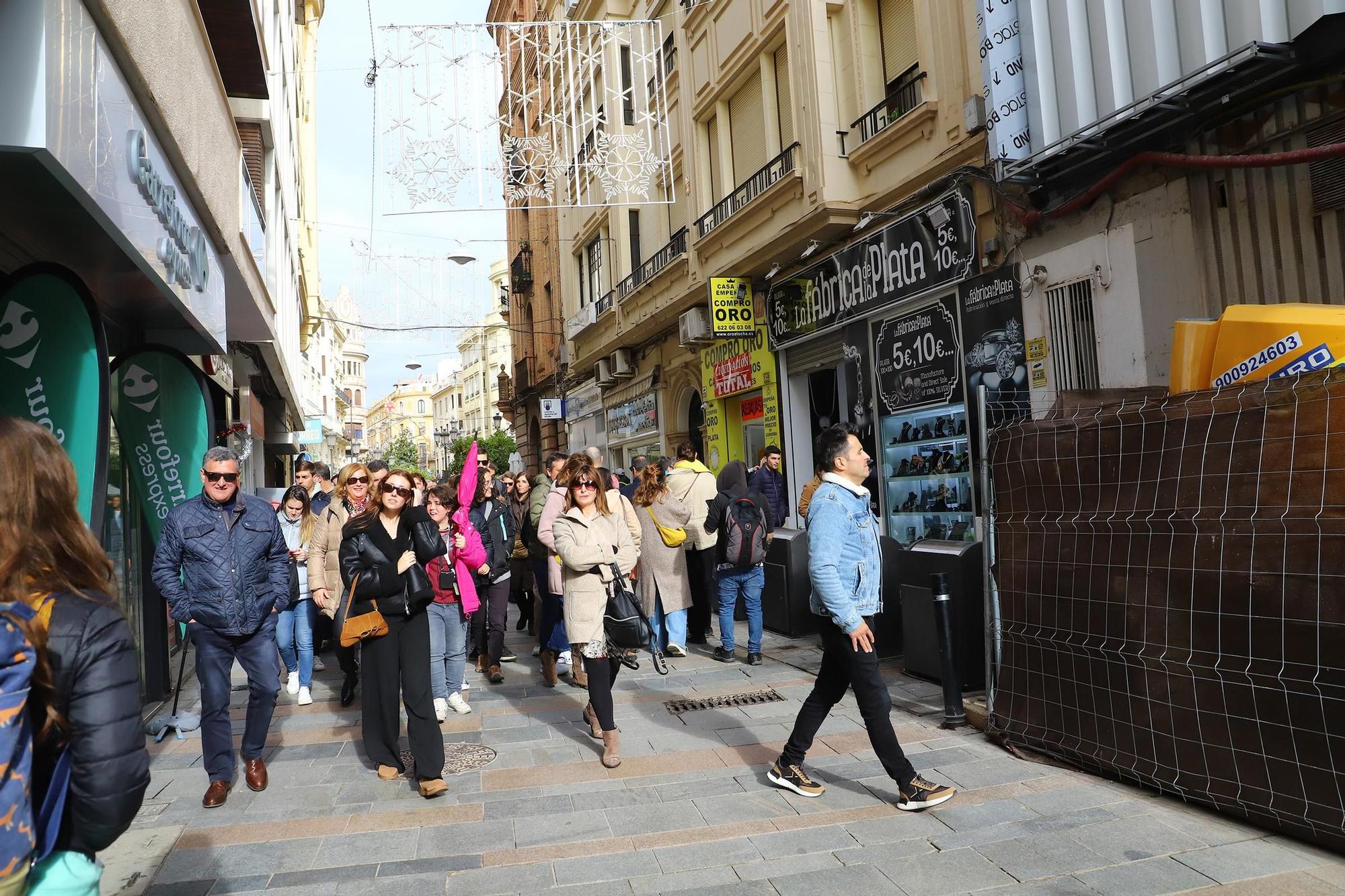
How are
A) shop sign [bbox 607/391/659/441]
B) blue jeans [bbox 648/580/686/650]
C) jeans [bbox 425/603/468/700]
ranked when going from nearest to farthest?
jeans [bbox 425/603/468/700], blue jeans [bbox 648/580/686/650], shop sign [bbox 607/391/659/441]

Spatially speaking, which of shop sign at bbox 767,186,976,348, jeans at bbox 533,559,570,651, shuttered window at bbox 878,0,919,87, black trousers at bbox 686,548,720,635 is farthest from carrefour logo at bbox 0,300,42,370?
shuttered window at bbox 878,0,919,87

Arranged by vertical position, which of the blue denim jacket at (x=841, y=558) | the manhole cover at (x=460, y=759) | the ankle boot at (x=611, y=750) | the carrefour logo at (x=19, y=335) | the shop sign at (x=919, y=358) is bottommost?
the manhole cover at (x=460, y=759)

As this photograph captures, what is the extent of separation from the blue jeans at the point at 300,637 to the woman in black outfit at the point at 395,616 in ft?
8.74

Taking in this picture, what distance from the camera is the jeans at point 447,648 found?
271 inches

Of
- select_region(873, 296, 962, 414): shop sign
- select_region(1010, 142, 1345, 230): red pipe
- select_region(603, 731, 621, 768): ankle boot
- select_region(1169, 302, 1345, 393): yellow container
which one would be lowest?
select_region(603, 731, 621, 768): ankle boot

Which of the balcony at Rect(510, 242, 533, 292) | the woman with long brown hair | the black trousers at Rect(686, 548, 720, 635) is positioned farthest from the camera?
the balcony at Rect(510, 242, 533, 292)

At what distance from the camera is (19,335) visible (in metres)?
4.04

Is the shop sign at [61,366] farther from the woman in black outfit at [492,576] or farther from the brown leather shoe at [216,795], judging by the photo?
the woman in black outfit at [492,576]

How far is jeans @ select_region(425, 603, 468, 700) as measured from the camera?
688 cm

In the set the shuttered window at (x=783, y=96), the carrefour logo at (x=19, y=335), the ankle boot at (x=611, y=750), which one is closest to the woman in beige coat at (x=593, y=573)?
the ankle boot at (x=611, y=750)

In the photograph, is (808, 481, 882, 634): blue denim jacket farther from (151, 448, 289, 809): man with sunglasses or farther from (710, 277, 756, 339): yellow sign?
(710, 277, 756, 339): yellow sign

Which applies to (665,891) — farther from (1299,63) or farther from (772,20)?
(772,20)

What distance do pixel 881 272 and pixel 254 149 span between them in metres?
9.06

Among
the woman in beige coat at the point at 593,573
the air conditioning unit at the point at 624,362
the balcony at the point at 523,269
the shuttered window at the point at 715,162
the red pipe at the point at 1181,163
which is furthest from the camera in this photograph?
the balcony at the point at 523,269
